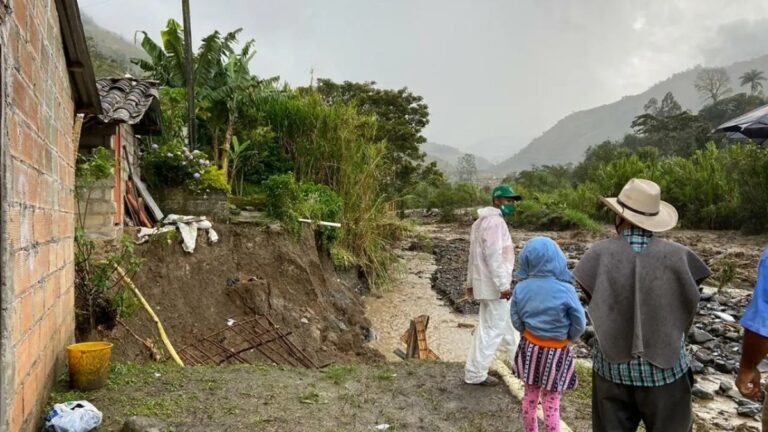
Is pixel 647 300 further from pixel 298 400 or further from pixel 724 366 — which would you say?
pixel 724 366

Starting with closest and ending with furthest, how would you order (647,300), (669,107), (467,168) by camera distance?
(647,300) → (669,107) → (467,168)

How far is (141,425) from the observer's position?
10.6 ft

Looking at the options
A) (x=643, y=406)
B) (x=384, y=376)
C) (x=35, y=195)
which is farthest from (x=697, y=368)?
(x=35, y=195)

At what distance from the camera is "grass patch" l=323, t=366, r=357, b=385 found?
15.9 feet

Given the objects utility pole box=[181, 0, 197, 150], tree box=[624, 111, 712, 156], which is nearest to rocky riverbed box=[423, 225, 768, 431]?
utility pole box=[181, 0, 197, 150]

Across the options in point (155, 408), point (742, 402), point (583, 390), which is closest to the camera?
point (155, 408)

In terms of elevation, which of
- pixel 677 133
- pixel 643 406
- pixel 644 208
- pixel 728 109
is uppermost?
pixel 728 109

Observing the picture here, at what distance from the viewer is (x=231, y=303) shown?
7582 millimetres

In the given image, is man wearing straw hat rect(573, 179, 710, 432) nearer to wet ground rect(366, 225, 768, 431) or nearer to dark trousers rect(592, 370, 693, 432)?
dark trousers rect(592, 370, 693, 432)

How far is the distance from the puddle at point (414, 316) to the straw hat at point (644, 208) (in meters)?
5.60

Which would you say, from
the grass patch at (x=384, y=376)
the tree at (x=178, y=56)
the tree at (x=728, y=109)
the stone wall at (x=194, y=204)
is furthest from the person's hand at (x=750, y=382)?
the tree at (x=728, y=109)

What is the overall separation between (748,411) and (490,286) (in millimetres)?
3740

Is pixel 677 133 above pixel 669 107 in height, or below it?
below

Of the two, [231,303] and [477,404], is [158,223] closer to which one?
[231,303]
